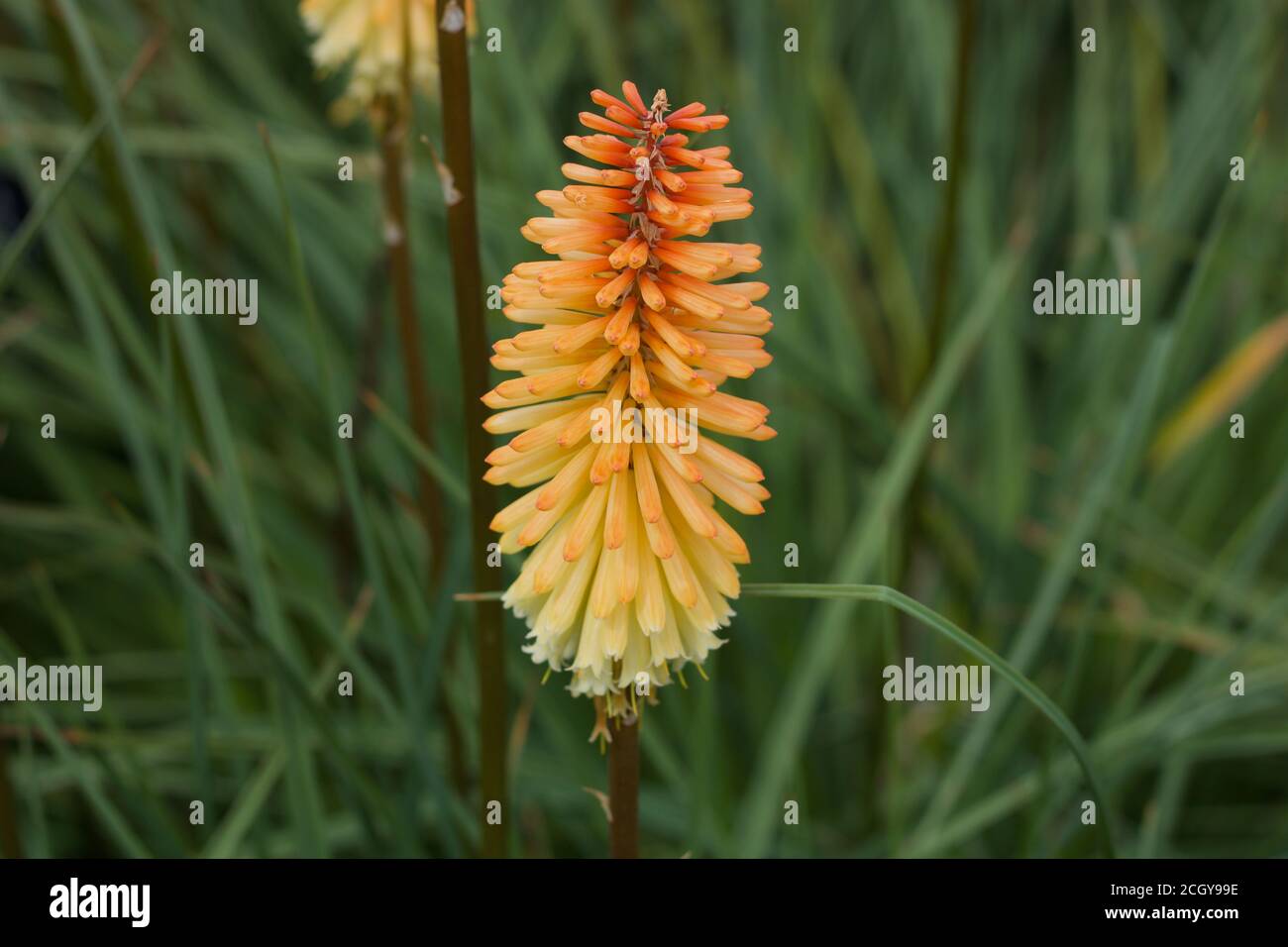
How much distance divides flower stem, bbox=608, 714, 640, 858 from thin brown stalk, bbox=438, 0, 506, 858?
0.31 metres

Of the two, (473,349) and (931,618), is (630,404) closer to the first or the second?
(473,349)

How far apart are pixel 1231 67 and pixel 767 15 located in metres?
1.80

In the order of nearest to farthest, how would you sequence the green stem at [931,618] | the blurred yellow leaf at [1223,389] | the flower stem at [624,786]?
the green stem at [931,618]
the flower stem at [624,786]
the blurred yellow leaf at [1223,389]

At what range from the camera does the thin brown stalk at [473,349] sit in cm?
183

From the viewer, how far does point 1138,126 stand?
4922 millimetres

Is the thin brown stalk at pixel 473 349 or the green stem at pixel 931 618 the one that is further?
the thin brown stalk at pixel 473 349

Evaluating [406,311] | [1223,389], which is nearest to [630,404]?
[406,311]

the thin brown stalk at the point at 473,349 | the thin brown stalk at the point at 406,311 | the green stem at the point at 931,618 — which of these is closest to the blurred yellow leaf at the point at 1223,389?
the green stem at the point at 931,618

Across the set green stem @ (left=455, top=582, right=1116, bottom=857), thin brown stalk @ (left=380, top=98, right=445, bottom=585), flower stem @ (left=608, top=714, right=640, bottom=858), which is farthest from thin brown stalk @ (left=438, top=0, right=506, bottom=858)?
thin brown stalk @ (left=380, top=98, right=445, bottom=585)

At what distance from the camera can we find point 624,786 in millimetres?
1812

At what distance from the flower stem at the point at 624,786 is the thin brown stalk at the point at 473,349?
0.31 m

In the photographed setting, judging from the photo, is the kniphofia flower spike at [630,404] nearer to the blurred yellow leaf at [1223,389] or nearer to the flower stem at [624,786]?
the flower stem at [624,786]
